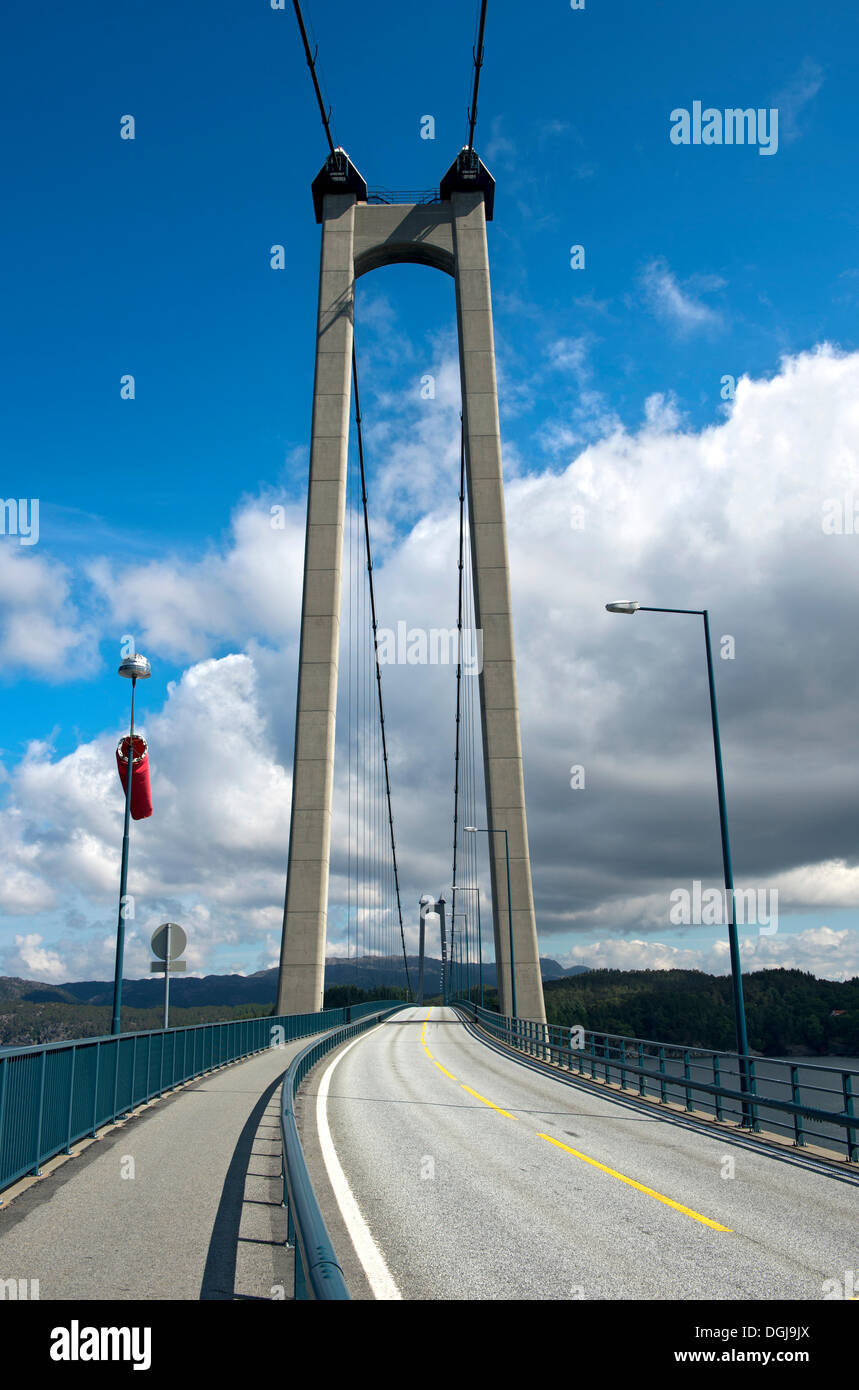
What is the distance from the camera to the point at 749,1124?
47.1 ft

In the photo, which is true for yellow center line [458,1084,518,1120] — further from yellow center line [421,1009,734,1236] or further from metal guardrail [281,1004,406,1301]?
metal guardrail [281,1004,406,1301]

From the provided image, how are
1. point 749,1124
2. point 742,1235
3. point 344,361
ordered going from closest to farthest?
1. point 742,1235
2. point 749,1124
3. point 344,361

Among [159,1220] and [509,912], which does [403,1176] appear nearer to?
[159,1220]

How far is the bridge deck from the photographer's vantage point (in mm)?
6000

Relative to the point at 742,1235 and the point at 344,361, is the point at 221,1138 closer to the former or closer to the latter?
the point at 742,1235

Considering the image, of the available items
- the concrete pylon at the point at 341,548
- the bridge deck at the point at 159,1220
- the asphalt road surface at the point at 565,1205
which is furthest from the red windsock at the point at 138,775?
the concrete pylon at the point at 341,548

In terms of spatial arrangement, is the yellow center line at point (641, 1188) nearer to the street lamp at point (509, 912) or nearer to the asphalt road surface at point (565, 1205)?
the asphalt road surface at point (565, 1205)

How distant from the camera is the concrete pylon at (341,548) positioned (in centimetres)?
3834

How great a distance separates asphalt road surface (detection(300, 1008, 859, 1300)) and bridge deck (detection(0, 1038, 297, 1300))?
0.60 meters

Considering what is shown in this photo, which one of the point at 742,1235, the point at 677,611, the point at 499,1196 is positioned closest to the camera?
the point at 742,1235

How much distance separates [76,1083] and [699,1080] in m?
15.2

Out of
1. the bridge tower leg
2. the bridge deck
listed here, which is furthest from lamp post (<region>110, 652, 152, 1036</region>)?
the bridge tower leg
